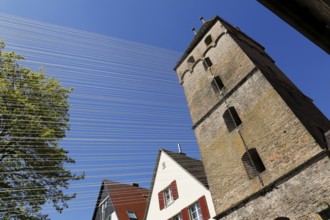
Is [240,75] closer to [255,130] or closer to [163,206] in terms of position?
[255,130]

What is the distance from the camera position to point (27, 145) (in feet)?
38.4

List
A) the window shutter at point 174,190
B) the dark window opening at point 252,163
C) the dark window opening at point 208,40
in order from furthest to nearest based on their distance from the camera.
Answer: the dark window opening at point 208,40, the window shutter at point 174,190, the dark window opening at point 252,163

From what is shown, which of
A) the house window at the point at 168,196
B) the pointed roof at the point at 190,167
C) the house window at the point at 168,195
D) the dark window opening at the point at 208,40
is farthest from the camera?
the dark window opening at the point at 208,40

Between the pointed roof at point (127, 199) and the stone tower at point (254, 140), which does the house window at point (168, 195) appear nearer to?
the stone tower at point (254, 140)

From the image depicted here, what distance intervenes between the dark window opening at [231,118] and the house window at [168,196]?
606 centimetres

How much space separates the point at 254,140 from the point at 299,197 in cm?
319

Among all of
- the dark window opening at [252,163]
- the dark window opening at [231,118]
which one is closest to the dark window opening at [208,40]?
the dark window opening at [231,118]

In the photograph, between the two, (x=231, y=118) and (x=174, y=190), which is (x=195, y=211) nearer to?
(x=174, y=190)

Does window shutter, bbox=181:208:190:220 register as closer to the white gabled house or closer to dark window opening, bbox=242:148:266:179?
the white gabled house

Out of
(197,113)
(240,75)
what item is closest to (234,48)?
(240,75)

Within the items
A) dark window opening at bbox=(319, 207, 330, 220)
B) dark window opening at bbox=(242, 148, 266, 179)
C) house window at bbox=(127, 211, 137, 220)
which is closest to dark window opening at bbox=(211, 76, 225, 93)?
dark window opening at bbox=(242, 148, 266, 179)

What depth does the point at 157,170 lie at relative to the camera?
19.6 meters

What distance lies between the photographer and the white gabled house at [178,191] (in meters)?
14.9

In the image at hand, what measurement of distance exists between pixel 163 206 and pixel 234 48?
414 inches
